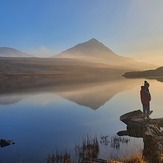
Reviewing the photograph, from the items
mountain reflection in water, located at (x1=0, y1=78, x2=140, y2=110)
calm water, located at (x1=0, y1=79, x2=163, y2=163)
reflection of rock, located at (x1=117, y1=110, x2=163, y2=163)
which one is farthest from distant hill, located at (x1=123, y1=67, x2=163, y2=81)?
reflection of rock, located at (x1=117, y1=110, x2=163, y2=163)

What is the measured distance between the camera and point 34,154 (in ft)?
58.6

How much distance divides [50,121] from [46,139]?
294 inches

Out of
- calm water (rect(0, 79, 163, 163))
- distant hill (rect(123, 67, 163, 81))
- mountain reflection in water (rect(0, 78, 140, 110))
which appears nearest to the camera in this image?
calm water (rect(0, 79, 163, 163))

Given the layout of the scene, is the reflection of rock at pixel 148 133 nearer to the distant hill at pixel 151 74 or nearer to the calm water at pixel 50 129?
the calm water at pixel 50 129

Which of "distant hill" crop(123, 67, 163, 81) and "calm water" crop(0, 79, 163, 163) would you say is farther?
"distant hill" crop(123, 67, 163, 81)

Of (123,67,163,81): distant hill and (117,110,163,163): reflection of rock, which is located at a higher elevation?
(123,67,163,81): distant hill

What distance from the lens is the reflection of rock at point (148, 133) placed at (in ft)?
45.9

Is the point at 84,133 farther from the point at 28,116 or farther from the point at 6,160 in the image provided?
the point at 28,116

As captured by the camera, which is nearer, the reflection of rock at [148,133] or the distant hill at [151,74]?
the reflection of rock at [148,133]

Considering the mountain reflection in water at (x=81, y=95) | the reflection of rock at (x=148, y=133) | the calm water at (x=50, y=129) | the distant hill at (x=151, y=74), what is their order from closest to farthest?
the reflection of rock at (x=148, y=133)
the calm water at (x=50, y=129)
the mountain reflection in water at (x=81, y=95)
the distant hill at (x=151, y=74)

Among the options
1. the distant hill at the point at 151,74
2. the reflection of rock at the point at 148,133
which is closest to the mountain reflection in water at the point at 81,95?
the reflection of rock at the point at 148,133

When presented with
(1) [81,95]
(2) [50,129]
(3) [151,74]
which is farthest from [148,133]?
(3) [151,74]

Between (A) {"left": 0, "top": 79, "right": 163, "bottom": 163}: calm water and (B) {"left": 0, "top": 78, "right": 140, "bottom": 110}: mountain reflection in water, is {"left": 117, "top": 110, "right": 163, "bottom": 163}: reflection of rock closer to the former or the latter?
(A) {"left": 0, "top": 79, "right": 163, "bottom": 163}: calm water

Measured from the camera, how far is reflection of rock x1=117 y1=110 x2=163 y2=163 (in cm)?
1398
